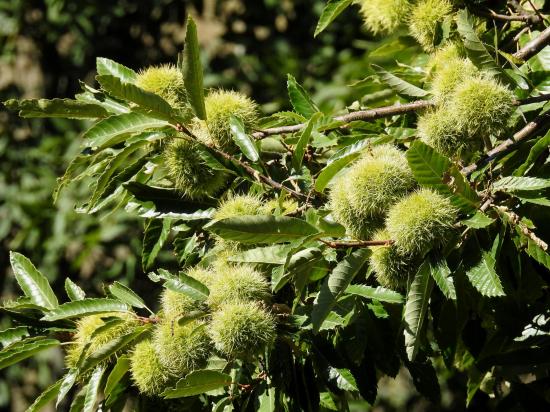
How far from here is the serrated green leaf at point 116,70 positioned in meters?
2.00

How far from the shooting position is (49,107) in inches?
69.0

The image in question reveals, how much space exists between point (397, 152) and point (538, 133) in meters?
0.33

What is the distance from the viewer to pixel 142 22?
218 inches

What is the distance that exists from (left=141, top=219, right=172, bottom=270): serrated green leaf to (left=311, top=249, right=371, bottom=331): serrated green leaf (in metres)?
0.60

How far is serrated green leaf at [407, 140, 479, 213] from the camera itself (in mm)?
1509

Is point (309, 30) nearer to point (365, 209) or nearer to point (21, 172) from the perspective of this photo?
point (21, 172)

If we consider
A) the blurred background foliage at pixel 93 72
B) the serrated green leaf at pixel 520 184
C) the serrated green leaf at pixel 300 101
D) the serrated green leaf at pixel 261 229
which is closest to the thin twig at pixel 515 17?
the serrated green leaf at pixel 300 101

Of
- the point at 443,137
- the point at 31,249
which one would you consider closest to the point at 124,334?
the point at 443,137

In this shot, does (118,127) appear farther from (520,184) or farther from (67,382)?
(520,184)

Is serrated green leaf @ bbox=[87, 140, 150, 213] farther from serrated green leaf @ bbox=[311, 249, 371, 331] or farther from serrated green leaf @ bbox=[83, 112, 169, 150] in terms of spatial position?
serrated green leaf @ bbox=[311, 249, 371, 331]

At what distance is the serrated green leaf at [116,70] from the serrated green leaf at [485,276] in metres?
0.91

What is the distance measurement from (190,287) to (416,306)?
0.44 meters

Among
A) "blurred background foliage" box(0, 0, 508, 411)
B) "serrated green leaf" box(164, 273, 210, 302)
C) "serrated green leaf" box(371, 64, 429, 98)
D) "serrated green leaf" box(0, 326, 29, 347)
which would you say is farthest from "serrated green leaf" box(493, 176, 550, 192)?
"blurred background foliage" box(0, 0, 508, 411)

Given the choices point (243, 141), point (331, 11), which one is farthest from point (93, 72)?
point (243, 141)
